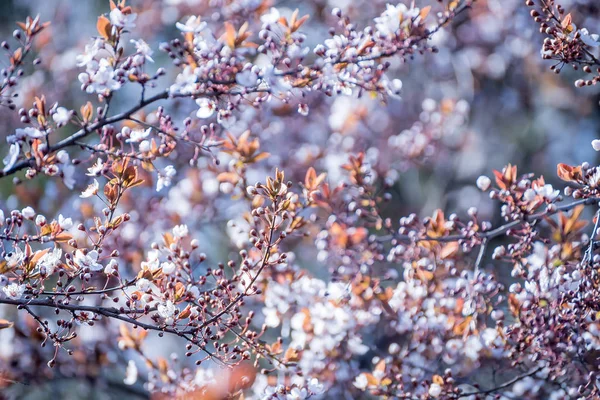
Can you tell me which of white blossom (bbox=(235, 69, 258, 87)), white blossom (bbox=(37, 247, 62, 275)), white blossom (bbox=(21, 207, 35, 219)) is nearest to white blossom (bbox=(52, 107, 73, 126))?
white blossom (bbox=(21, 207, 35, 219))

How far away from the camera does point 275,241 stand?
2559mm

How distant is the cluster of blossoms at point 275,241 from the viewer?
173cm

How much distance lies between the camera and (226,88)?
6.05 feet

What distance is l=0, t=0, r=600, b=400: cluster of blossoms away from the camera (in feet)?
5.67

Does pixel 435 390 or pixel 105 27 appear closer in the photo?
pixel 105 27

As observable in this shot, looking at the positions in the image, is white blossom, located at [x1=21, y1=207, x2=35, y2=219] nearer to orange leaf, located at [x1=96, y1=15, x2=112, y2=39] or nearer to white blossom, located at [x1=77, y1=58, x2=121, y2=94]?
white blossom, located at [x1=77, y1=58, x2=121, y2=94]

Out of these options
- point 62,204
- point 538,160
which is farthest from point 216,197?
point 538,160

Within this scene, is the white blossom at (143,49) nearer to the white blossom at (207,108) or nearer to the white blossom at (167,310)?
the white blossom at (207,108)

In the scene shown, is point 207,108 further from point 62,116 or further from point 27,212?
point 27,212

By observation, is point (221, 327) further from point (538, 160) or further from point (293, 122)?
point (538, 160)

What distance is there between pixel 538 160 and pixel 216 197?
9.77 feet

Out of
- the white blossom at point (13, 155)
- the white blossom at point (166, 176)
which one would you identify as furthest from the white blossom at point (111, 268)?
the white blossom at point (13, 155)

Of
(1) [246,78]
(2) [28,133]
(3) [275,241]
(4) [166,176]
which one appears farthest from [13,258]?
(3) [275,241]

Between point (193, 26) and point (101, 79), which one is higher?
point (193, 26)
